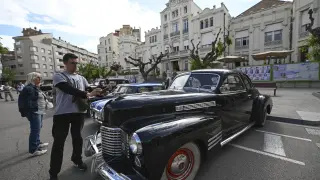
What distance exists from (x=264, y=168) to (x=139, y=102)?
244 cm

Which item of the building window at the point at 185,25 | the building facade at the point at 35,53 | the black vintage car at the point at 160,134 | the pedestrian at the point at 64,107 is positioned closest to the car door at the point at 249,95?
the black vintage car at the point at 160,134

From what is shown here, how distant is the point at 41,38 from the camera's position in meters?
50.4

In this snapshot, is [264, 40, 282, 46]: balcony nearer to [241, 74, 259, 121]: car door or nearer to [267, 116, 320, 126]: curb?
[267, 116, 320, 126]: curb

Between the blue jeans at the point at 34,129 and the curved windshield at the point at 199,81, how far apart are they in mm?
3073

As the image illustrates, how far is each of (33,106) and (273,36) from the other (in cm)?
2760


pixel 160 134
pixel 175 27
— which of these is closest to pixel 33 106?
pixel 160 134

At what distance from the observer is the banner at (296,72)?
12.4 m

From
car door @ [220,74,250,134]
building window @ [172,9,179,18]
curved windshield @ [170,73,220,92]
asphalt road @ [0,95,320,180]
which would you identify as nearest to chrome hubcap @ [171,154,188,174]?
asphalt road @ [0,95,320,180]

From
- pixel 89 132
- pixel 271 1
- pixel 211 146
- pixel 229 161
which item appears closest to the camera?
pixel 211 146

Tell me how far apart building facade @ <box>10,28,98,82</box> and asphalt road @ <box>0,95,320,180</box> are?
5110 cm

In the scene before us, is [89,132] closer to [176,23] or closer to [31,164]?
[31,164]

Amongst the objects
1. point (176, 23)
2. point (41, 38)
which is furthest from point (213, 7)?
point (41, 38)

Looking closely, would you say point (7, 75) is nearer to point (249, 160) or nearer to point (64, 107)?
point (64, 107)

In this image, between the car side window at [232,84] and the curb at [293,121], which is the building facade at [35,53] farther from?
the car side window at [232,84]
